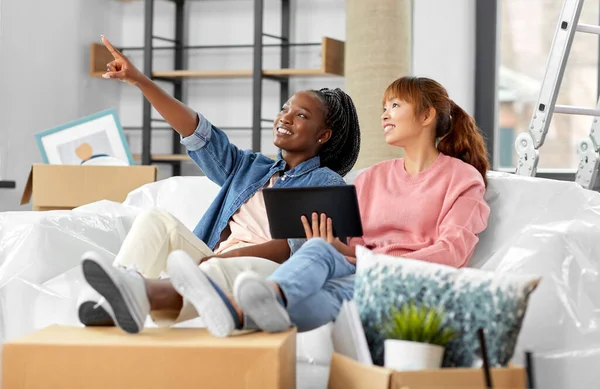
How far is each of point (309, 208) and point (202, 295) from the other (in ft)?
1.51

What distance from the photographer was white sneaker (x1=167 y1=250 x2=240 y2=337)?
1.44 metres

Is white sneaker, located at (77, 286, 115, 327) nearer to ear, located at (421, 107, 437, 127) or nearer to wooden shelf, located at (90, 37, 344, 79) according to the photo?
ear, located at (421, 107, 437, 127)

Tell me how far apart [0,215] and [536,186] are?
132 cm

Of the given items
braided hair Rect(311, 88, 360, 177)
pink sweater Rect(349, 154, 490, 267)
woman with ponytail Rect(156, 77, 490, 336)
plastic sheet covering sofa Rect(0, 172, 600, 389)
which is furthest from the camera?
braided hair Rect(311, 88, 360, 177)

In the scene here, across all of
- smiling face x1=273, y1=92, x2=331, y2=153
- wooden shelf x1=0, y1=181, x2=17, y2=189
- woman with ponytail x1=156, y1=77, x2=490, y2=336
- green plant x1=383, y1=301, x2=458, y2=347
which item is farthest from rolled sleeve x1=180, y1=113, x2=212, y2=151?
wooden shelf x1=0, y1=181, x2=17, y2=189

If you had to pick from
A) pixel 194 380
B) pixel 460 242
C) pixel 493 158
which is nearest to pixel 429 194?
pixel 460 242

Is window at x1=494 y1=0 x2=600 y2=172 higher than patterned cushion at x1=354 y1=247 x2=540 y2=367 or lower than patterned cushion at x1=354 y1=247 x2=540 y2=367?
higher

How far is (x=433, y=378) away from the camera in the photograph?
1.36m

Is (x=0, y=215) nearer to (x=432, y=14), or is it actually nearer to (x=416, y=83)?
(x=416, y=83)

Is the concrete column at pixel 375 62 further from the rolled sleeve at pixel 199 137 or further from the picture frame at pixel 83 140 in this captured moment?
the rolled sleeve at pixel 199 137

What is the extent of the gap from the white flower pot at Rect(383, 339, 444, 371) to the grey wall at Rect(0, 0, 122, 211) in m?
2.82

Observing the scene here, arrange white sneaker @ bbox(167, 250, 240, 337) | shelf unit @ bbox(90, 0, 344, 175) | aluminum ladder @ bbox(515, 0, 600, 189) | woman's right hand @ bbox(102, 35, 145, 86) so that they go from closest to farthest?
white sneaker @ bbox(167, 250, 240, 337), woman's right hand @ bbox(102, 35, 145, 86), aluminum ladder @ bbox(515, 0, 600, 189), shelf unit @ bbox(90, 0, 344, 175)

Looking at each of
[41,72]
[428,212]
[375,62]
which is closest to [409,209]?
[428,212]

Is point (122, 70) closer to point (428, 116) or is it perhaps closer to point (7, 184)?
point (428, 116)
